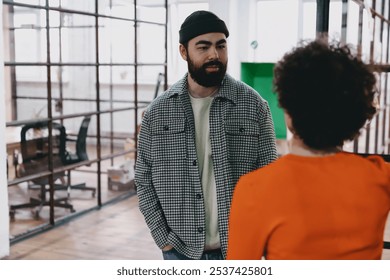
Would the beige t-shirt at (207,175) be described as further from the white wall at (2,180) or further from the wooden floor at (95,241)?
the white wall at (2,180)

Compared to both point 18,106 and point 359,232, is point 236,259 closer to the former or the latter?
point 359,232

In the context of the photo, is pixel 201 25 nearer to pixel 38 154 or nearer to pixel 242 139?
pixel 242 139

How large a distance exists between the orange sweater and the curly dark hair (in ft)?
0.17

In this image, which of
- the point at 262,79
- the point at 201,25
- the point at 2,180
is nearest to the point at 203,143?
the point at 201,25

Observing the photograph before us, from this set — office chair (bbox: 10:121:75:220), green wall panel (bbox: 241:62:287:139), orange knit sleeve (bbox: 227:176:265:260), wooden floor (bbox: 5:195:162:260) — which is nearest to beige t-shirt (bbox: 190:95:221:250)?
orange knit sleeve (bbox: 227:176:265:260)

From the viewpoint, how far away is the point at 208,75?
161 centimetres

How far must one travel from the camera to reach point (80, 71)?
7.64 metres

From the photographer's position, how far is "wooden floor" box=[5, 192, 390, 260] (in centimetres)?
342

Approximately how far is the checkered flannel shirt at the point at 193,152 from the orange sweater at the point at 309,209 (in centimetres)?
64

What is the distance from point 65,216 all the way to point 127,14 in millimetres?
2378

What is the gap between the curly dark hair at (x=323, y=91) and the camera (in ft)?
3.05

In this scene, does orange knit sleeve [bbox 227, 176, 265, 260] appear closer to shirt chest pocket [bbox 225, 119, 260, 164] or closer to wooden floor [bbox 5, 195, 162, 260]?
shirt chest pocket [bbox 225, 119, 260, 164]

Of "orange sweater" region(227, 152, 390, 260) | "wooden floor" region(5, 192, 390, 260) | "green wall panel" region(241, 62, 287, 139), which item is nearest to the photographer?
"orange sweater" region(227, 152, 390, 260)
